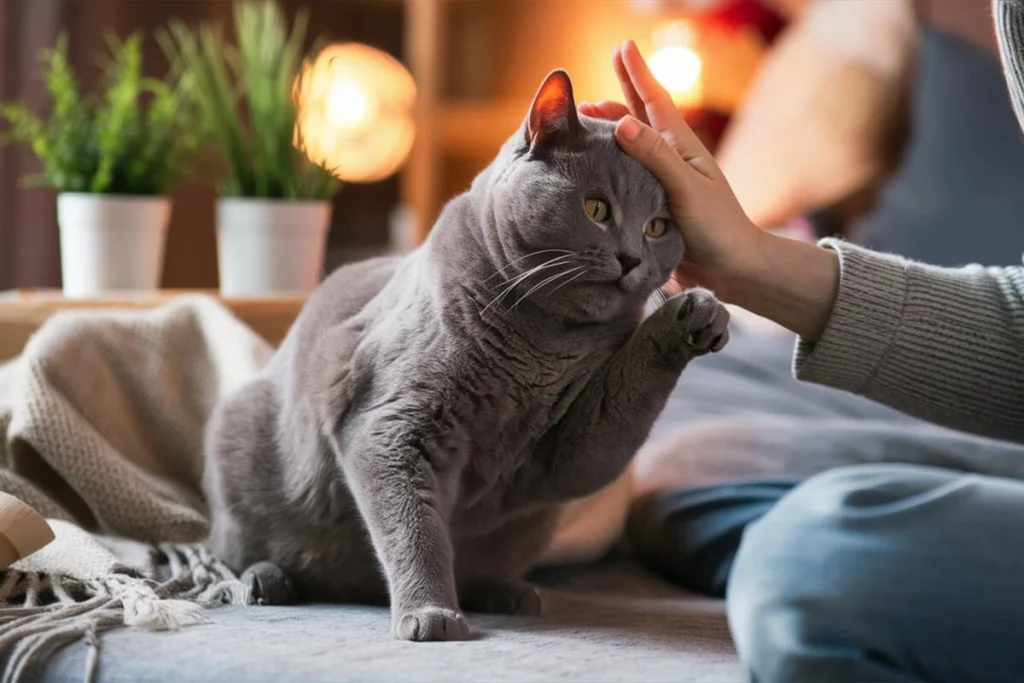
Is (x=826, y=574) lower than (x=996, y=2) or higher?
lower

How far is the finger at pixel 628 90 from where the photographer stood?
3.71 feet

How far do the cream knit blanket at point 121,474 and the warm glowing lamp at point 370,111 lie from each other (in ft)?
5.07

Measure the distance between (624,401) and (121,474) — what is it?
0.58m

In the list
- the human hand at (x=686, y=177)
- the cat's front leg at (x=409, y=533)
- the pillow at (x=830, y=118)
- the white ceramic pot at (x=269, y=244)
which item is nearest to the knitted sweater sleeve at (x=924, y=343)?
the human hand at (x=686, y=177)

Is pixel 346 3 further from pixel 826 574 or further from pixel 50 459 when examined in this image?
pixel 826 574

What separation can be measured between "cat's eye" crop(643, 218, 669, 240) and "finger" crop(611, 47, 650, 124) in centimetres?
15

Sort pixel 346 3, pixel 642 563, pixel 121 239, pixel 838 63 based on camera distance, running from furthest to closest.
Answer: pixel 346 3 < pixel 838 63 < pixel 121 239 < pixel 642 563

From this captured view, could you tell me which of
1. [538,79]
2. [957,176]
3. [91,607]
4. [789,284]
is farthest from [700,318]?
[538,79]

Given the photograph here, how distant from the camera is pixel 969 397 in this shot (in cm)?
120

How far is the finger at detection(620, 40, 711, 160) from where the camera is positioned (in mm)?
1116

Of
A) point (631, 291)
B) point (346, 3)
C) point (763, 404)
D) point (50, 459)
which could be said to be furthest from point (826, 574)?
point (346, 3)

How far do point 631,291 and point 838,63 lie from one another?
81.0 inches

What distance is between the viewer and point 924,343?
118cm

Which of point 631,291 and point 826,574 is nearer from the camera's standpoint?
point 826,574
